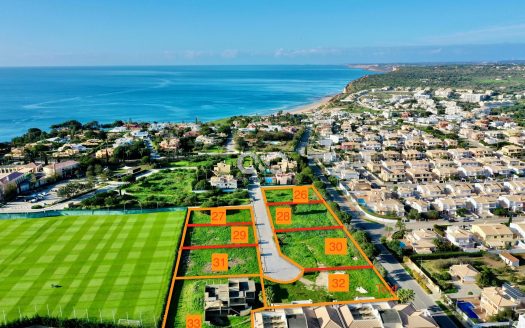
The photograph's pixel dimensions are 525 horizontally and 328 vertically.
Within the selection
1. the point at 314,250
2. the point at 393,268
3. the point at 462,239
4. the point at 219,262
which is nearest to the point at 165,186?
the point at 219,262

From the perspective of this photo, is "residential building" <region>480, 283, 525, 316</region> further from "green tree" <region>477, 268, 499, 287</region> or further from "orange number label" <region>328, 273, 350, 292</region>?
"orange number label" <region>328, 273, 350, 292</region>

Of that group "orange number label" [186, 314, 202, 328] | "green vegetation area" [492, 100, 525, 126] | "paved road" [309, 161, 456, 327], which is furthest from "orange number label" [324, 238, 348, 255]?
"green vegetation area" [492, 100, 525, 126]

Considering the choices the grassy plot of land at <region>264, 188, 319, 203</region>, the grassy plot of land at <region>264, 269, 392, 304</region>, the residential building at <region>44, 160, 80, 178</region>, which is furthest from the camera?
the residential building at <region>44, 160, 80, 178</region>

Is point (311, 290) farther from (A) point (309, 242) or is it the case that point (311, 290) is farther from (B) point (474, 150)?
(B) point (474, 150)

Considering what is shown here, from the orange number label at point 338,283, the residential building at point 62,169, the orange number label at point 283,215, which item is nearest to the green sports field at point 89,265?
the orange number label at point 283,215

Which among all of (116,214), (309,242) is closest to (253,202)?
(309,242)
